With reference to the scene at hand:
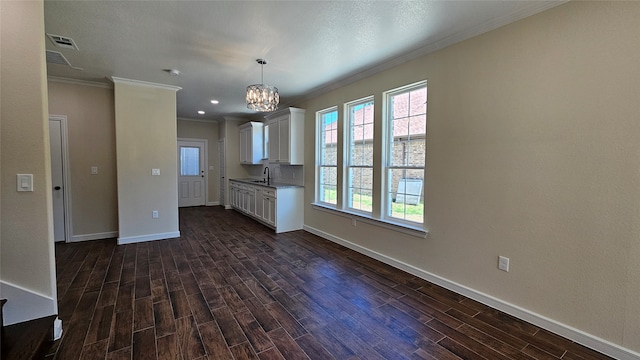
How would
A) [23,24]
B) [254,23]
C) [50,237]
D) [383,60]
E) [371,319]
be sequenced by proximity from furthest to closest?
[383,60] → [254,23] → [371,319] → [50,237] → [23,24]

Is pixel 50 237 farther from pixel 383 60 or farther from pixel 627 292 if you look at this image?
pixel 627 292

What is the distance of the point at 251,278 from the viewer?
3014mm

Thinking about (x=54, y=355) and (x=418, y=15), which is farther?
(x=418, y=15)

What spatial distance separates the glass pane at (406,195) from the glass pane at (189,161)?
20.5 feet

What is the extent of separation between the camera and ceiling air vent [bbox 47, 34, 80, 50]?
2.72m

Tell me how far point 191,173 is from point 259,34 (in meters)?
6.14

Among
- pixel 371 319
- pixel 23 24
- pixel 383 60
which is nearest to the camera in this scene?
pixel 23 24

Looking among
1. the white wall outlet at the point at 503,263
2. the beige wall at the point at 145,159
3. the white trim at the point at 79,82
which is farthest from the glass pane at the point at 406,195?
the white trim at the point at 79,82

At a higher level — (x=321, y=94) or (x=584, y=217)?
(x=321, y=94)

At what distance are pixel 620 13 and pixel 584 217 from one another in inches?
54.7

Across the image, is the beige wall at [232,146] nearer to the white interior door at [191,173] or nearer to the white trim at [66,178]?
the white interior door at [191,173]

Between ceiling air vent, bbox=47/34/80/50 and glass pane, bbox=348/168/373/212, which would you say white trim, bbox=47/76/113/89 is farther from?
glass pane, bbox=348/168/373/212

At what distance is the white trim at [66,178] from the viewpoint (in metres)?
4.17

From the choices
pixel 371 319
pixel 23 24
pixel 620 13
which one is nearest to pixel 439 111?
pixel 620 13
